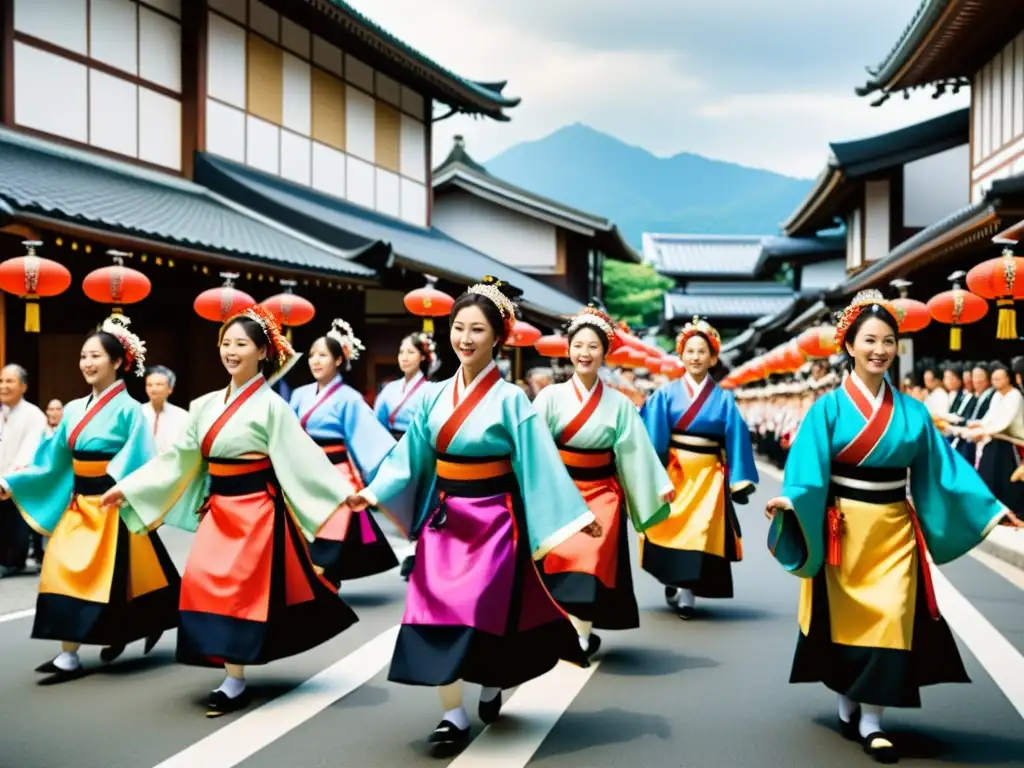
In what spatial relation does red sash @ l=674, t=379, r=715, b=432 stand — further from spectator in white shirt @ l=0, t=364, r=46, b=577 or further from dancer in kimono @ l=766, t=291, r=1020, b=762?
spectator in white shirt @ l=0, t=364, r=46, b=577

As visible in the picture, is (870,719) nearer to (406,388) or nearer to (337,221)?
(406,388)

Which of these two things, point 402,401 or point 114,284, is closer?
point 402,401

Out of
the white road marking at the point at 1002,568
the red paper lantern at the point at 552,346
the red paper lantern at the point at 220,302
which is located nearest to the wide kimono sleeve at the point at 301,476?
the white road marking at the point at 1002,568

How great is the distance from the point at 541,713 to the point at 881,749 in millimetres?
1562

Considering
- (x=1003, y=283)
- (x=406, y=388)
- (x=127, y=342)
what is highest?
(x=1003, y=283)

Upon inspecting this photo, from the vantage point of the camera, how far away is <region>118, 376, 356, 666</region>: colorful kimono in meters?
5.63

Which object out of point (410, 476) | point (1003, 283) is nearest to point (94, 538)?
point (410, 476)

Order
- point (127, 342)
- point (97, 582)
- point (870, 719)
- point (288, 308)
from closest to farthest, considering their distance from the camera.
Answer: point (870, 719) → point (97, 582) → point (127, 342) → point (288, 308)

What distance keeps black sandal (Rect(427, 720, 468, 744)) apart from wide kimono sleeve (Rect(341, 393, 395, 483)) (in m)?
3.60

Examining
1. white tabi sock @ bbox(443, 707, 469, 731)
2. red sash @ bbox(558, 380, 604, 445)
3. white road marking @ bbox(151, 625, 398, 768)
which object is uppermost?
red sash @ bbox(558, 380, 604, 445)

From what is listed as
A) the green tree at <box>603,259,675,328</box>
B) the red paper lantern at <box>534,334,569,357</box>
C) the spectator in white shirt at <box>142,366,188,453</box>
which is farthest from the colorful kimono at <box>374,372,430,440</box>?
the green tree at <box>603,259,675,328</box>

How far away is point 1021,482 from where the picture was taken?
1255cm

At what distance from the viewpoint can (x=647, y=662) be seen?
669 cm

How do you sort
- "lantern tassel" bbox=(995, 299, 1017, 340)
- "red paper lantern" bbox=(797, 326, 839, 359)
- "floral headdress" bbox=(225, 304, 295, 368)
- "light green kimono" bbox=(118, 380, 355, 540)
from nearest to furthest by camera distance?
"light green kimono" bbox=(118, 380, 355, 540)
"floral headdress" bbox=(225, 304, 295, 368)
"lantern tassel" bbox=(995, 299, 1017, 340)
"red paper lantern" bbox=(797, 326, 839, 359)
